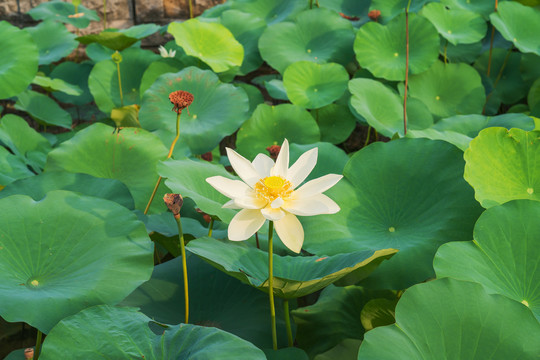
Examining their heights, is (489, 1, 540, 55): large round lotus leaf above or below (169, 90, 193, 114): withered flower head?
below

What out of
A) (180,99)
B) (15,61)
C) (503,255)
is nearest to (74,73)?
(15,61)

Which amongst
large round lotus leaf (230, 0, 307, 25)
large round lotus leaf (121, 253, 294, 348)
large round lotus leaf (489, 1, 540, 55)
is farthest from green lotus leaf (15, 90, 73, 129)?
large round lotus leaf (489, 1, 540, 55)

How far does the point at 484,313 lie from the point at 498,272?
0.52ft

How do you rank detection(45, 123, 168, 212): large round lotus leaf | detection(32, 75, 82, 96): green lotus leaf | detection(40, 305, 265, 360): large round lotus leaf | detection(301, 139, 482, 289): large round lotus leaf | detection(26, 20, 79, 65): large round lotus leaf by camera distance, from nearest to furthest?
detection(40, 305, 265, 360): large round lotus leaf
detection(301, 139, 482, 289): large round lotus leaf
detection(45, 123, 168, 212): large round lotus leaf
detection(32, 75, 82, 96): green lotus leaf
detection(26, 20, 79, 65): large round lotus leaf

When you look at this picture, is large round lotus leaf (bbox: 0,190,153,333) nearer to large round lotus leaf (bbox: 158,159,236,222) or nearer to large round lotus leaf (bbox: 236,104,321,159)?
large round lotus leaf (bbox: 158,159,236,222)

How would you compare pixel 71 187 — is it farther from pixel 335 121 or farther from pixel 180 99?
pixel 335 121

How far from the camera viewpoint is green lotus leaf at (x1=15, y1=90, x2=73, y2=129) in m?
2.16

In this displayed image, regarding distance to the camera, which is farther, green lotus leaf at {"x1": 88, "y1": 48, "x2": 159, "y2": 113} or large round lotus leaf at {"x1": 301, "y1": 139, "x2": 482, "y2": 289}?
green lotus leaf at {"x1": 88, "y1": 48, "x2": 159, "y2": 113}

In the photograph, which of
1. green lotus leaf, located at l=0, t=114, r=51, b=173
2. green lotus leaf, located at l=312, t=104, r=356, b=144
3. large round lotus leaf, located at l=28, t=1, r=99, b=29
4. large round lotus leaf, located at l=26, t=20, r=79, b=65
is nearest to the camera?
green lotus leaf, located at l=0, t=114, r=51, b=173

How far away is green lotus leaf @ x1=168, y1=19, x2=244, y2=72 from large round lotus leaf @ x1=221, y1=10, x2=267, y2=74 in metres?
0.12

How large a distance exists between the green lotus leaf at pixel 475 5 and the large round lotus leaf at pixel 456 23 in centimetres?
7

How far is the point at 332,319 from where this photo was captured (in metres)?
1.08

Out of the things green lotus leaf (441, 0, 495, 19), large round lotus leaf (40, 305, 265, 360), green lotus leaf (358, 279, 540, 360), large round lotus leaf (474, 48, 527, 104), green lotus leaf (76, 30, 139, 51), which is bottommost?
large round lotus leaf (474, 48, 527, 104)

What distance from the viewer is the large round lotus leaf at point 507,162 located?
1.04 m
